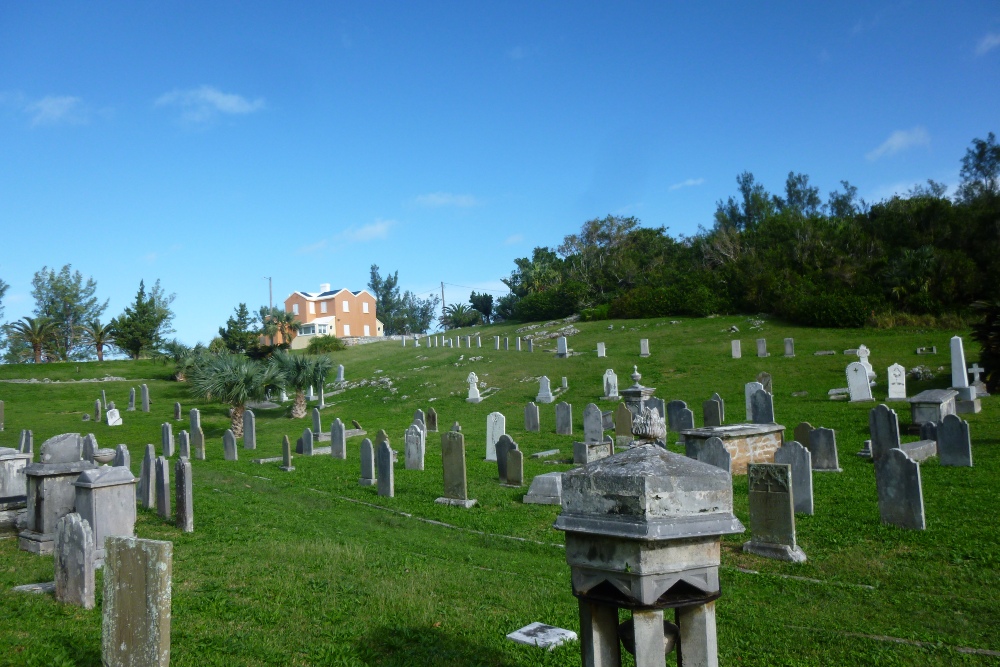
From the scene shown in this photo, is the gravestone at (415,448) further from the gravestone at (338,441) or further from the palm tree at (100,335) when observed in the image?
the palm tree at (100,335)

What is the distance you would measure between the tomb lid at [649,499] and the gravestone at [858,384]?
20.5 m

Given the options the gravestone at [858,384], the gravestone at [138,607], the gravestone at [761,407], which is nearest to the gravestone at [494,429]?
the gravestone at [761,407]

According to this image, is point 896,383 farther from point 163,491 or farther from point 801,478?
point 163,491

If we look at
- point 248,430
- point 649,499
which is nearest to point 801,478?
point 649,499

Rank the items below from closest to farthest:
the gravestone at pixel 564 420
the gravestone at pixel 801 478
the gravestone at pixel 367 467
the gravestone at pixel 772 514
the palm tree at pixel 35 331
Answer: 1. the gravestone at pixel 772 514
2. the gravestone at pixel 801 478
3. the gravestone at pixel 367 467
4. the gravestone at pixel 564 420
5. the palm tree at pixel 35 331

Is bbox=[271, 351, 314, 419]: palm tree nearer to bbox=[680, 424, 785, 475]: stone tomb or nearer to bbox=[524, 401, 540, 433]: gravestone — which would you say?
bbox=[524, 401, 540, 433]: gravestone

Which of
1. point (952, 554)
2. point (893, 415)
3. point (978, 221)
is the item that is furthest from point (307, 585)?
point (978, 221)

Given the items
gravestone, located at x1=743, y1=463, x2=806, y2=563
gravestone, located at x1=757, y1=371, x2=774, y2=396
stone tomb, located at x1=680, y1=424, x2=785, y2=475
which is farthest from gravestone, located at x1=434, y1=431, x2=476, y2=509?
gravestone, located at x1=757, y1=371, x2=774, y2=396

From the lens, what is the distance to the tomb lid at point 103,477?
27.1 feet

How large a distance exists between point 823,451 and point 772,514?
5.94 m

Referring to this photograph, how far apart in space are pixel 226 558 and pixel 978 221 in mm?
50686

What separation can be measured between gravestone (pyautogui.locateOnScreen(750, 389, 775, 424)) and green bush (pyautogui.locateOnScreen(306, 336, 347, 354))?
47043 millimetres

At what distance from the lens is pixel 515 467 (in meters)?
14.7

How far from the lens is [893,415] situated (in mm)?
14750
